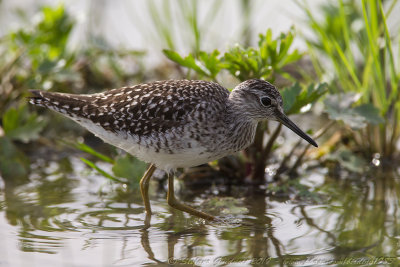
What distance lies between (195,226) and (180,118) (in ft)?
3.62

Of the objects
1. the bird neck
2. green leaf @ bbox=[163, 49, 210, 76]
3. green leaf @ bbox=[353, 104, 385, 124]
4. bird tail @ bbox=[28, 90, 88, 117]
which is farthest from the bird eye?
bird tail @ bbox=[28, 90, 88, 117]

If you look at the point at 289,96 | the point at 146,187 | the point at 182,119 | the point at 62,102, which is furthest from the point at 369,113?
the point at 62,102

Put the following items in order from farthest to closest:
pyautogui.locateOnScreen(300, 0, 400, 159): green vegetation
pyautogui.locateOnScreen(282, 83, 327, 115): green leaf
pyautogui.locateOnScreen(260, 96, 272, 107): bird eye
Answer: pyautogui.locateOnScreen(300, 0, 400, 159): green vegetation
pyautogui.locateOnScreen(282, 83, 327, 115): green leaf
pyautogui.locateOnScreen(260, 96, 272, 107): bird eye

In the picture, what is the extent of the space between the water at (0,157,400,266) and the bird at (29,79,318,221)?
0.47 metres

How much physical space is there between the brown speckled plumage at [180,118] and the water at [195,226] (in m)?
0.75

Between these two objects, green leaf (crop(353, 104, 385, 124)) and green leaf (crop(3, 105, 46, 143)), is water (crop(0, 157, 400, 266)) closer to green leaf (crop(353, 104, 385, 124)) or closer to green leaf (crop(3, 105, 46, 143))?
green leaf (crop(3, 105, 46, 143))

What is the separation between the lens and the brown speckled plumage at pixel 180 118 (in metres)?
5.74

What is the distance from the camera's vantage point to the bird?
226 inches

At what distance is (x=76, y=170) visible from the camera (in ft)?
25.7

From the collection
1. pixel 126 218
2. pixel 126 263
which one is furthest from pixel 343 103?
pixel 126 263

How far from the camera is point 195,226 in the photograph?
585 centimetres

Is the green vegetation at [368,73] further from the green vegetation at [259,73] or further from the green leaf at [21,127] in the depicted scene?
the green leaf at [21,127]

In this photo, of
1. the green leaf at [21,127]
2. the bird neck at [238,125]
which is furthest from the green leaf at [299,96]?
the green leaf at [21,127]

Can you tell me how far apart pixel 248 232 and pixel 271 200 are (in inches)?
43.8
